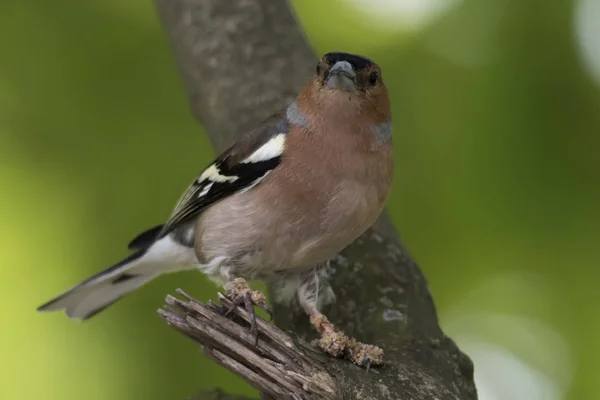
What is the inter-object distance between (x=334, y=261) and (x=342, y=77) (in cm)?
66

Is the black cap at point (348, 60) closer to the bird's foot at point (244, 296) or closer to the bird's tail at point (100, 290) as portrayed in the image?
the bird's foot at point (244, 296)

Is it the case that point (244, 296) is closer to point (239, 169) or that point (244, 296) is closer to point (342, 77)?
point (239, 169)

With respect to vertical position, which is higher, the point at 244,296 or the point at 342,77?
the point at 342,77

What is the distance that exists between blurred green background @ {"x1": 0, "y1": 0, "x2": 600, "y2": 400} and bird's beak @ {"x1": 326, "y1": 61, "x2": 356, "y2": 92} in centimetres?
148

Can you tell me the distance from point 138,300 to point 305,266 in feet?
Result: 4.79

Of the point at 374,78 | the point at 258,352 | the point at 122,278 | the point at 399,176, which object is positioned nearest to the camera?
the point at 258,352

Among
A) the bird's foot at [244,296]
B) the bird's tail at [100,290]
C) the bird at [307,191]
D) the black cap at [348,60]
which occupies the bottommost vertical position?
the bird's tail at [100,290]

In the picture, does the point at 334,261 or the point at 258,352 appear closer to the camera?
the point at 258,352

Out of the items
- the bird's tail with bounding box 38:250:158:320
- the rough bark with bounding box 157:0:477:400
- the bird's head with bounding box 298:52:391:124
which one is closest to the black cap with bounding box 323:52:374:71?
the bird's head with bounding box 298:52:391:124

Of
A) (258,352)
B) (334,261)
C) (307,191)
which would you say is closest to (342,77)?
(307,191)

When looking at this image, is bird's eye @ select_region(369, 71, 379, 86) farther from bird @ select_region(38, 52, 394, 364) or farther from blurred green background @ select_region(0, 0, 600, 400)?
blurred green background @ select_region(0, 0, 600, 400)

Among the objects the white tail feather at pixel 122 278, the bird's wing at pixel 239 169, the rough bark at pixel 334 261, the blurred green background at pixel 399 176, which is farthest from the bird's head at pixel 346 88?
the blurred green background at pixel 399 176

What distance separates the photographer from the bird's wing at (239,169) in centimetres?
190

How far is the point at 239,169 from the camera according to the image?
1.97m
